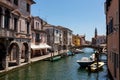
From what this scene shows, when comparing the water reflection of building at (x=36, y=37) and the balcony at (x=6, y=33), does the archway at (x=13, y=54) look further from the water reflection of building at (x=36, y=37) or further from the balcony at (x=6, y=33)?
the water reflection of building at (x=36, y=37)

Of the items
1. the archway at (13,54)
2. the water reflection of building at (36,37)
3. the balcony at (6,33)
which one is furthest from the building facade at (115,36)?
the water reflection of building at (36,37)

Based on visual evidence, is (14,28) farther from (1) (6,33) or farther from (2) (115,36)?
(2) (115,36)

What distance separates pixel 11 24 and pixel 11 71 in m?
6.47

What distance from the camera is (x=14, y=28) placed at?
3441cm

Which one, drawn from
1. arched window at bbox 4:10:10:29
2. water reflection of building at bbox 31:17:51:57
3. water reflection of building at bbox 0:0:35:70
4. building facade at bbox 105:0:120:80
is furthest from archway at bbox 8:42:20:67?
building facade at bbox 105:0:120:80

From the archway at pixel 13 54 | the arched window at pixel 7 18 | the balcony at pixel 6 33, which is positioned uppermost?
the arched window at pixel 7 18

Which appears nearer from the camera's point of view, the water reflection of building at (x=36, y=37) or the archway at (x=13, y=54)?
the archway at (x=13, y=54)

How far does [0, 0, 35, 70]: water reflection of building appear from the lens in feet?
94.1

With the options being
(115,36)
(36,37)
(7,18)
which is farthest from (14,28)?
(36,37)

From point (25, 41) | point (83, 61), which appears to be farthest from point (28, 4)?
point (83, 61)

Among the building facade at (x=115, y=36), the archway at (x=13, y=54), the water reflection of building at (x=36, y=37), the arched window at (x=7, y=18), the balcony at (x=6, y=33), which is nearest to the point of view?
the building facade at (x=115, y=36)

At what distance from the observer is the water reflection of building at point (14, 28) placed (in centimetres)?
2868

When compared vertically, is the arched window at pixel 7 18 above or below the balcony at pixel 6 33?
above

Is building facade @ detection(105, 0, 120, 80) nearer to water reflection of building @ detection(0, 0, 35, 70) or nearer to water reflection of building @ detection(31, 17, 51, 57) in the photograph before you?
water reflection of building @ detection(0, 0, 35, 70)
